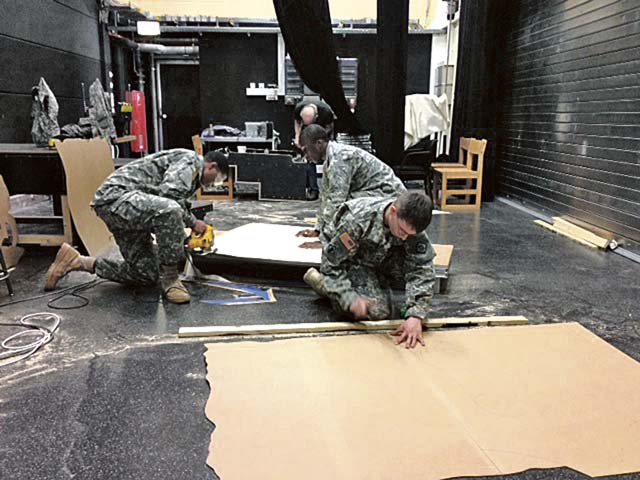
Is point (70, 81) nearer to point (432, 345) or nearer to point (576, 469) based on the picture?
point (432, 345)

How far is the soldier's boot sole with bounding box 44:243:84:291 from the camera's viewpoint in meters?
3.42

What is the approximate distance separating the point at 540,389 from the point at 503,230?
11.2ft

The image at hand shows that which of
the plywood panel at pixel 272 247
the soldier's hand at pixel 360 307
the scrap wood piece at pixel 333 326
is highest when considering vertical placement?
the plywood panel at pixel 272 247

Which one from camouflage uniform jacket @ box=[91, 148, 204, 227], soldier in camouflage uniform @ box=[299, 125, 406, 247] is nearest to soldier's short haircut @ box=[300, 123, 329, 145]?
soldier in camouflage uniform @ box=[299, 125, 406, 247]

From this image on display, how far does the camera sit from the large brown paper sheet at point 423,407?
5.79 ft

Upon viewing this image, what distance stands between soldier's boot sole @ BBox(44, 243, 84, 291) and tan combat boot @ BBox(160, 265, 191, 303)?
0.58 meters

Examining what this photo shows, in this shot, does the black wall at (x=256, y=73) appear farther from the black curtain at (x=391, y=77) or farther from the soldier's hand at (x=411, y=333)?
the soldier's hand at (x=411, y=333)

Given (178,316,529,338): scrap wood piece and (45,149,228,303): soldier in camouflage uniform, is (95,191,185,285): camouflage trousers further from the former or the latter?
(178,316,529,338): scrap wood piece

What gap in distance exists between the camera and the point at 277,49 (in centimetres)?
1013

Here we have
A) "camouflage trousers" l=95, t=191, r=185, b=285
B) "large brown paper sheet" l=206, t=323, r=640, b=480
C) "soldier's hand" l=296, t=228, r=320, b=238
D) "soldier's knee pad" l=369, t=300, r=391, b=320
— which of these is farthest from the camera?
"soldier's hand" l=296, t=228, r=320, b=238

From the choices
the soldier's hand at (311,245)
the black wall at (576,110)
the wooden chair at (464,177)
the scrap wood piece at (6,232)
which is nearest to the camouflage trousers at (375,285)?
the soldier's hand at (311,245)

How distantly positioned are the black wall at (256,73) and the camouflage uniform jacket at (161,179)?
7.07 meters

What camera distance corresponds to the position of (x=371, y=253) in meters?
2.86

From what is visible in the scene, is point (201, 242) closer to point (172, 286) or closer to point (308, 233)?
point (172, 286)
